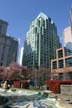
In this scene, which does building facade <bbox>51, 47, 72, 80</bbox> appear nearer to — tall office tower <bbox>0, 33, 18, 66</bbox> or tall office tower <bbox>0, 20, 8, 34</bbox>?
tall office tower <bbox>0, 33, 18, 66</bbox>

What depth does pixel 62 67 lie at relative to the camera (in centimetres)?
7450

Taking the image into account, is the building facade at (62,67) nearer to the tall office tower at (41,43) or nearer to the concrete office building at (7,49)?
the tall office tower at (41,43)

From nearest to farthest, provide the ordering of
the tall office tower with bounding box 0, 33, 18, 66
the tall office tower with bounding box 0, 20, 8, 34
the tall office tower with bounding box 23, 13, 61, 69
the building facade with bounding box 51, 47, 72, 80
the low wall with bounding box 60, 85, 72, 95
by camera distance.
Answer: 1. the low wall with bounding box 60, 85, 72, 95
2. the building facade with bounding box 51, 47, 72, 80
3. the tall office tower with bounding box 0, 33, 18, 66
4. the tall office tower with bounding box 23, 13, 61, 69
5. the tall office tower with bounding box 0, 20, 8, 34

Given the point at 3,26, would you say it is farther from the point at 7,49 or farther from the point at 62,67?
the point at 62,67

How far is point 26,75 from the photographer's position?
58.3 m

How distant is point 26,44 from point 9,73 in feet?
267

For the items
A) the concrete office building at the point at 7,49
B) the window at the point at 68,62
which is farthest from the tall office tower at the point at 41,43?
the window at the point at 68,62

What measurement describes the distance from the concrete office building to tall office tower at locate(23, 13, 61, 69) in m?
15.3

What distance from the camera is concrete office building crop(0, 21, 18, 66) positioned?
109 m

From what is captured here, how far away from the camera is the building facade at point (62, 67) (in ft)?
211

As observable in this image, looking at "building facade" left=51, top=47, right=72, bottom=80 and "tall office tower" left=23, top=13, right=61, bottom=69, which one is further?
"tall office tower" left=23, top=13, right=61, bottom=69

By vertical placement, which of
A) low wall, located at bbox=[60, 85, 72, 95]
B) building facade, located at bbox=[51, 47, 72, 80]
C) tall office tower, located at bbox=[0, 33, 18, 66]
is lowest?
low wall, located at bbox=[60, 85, 72, 95]

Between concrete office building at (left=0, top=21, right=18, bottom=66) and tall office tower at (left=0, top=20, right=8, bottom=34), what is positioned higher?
tall office tower at (left=0, top=20, right=8, bottom=34)

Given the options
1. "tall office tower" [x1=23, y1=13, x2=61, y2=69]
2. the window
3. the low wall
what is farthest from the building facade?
the low wall
